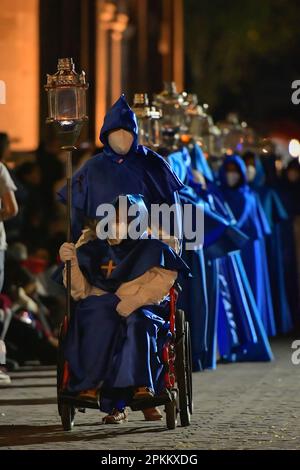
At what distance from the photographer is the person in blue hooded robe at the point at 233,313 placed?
628 inches

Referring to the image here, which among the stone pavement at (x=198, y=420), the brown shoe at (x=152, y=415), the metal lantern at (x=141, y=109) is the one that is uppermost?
the metal lantern at (x=141, y=109)

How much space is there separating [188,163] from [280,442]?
5.11 metres

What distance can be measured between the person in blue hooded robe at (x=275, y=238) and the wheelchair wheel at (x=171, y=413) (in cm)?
882

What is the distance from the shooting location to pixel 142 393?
10930 millimetres

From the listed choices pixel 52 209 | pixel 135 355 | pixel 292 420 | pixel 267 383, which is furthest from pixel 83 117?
pixel 52 209

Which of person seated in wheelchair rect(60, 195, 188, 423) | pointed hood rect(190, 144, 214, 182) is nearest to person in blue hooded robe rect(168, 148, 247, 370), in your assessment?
pointed hood rect(190, 144, 214, 182)

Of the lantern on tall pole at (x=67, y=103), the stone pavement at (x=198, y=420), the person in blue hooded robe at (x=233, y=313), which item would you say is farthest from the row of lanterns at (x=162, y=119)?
the stone pavement at (x=198, y=420)

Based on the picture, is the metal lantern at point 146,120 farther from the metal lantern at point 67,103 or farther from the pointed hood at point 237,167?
the metal lantern at point 67,103

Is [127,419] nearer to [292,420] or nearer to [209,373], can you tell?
[292,420]

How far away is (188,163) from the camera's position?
15.0 metres

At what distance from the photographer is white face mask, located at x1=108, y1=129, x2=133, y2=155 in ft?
37.3

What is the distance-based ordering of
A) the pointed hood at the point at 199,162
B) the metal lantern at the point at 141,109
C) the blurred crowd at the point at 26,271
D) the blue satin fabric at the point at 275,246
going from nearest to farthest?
the metal lantern at the point at 141,109
the blurred crowd at the point at 26,271
the pointed hood at the point at 199,162
the blue satin fabric at the point at 275,246

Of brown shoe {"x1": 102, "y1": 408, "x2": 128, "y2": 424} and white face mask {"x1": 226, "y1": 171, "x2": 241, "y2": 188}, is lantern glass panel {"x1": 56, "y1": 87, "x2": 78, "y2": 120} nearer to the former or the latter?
brown shoe {"x1": 102, "y1": 408, "x2": 128, "y2": 424}

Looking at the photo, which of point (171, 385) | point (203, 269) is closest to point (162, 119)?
point (203, 269)
